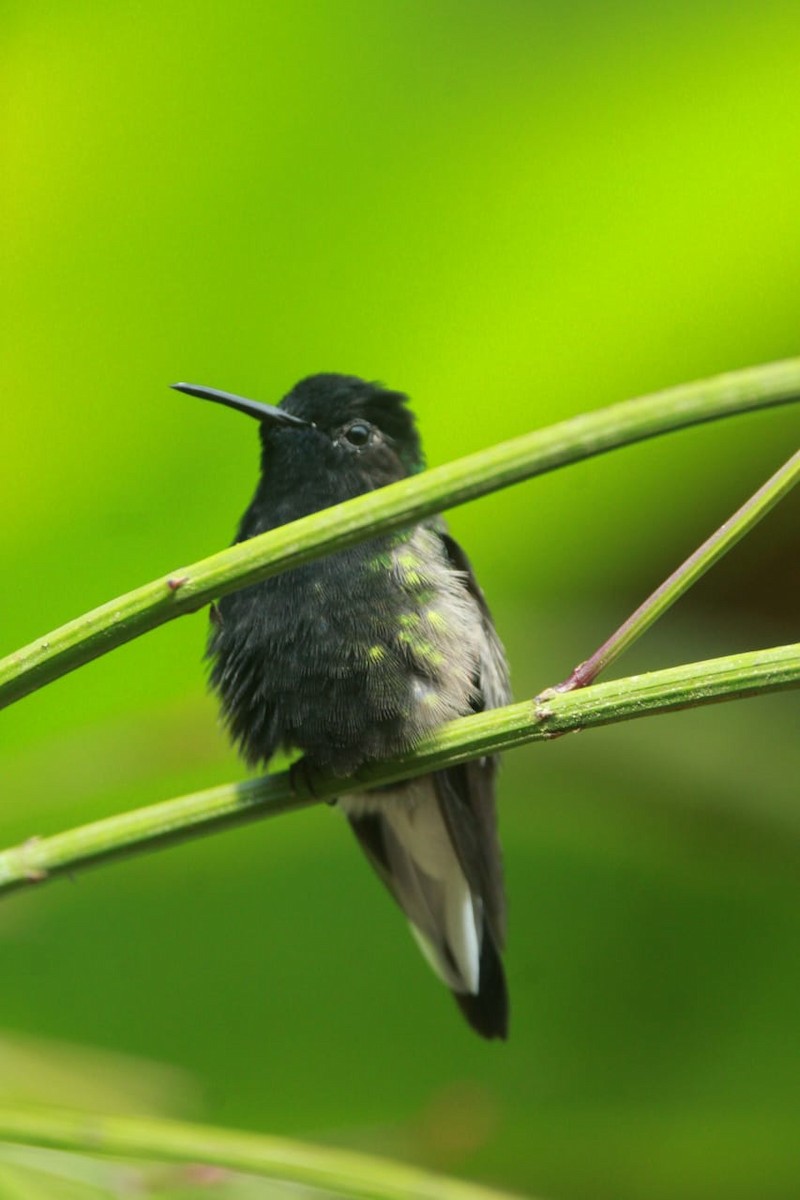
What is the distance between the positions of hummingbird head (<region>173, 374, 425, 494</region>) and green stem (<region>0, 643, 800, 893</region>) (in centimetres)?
52

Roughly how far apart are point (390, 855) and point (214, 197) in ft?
3.15

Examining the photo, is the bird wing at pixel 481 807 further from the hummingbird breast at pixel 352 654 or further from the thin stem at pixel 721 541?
the thin stem at pixel 721 541

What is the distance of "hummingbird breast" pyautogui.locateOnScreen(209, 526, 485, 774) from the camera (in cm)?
135

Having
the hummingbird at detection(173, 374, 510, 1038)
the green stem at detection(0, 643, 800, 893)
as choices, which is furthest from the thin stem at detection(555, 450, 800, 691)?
the hummingbird at detection(173, 374, 510, 1038)

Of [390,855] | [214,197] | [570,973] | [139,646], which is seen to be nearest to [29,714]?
[139,646]

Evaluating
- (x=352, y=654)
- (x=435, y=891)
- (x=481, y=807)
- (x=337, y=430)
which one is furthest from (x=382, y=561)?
(x=435, y=891)

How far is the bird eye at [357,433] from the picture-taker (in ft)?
5.17

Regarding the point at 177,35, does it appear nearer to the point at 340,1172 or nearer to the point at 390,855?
the point at 390,855

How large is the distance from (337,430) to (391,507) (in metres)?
0.92

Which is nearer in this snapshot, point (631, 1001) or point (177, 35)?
point (177, 35)

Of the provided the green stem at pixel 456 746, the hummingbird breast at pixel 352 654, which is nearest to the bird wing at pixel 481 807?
the hummingbird breast at pixel 352 654

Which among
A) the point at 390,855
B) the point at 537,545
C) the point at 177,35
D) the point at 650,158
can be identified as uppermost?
the point at 177,35

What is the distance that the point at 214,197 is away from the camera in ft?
5.24

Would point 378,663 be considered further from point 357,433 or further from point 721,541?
point 721,541
